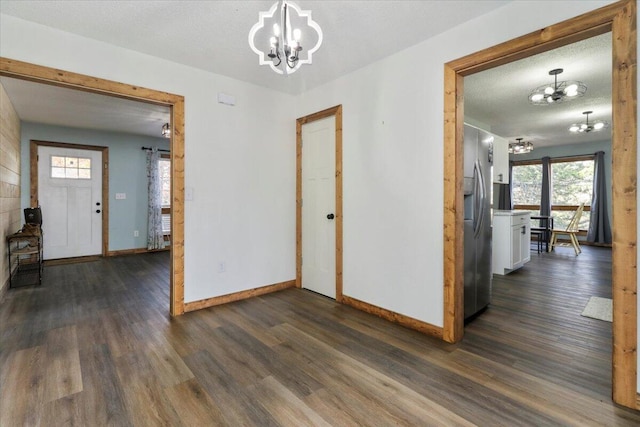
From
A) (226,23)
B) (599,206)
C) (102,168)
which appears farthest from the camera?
(599,206)

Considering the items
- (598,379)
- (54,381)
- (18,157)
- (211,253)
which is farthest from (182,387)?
(18,157)

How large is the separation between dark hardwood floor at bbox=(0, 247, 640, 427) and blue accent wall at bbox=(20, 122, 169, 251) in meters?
2.87

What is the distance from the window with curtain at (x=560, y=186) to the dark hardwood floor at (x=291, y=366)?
5.95 m

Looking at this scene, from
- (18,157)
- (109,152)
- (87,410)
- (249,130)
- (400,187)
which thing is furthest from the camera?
(109,152)

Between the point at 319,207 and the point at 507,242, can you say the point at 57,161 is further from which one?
the point at 507,242

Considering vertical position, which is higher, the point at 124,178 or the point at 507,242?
the point at 124,178

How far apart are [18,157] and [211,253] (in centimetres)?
428

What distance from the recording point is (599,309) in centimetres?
311

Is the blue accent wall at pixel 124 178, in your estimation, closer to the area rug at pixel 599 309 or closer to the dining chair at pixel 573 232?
the area rug at pixel 599 309

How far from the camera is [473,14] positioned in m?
2.23

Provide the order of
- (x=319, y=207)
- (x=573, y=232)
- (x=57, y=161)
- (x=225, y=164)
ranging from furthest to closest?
(x=573, y=232), (x=57, y=161), (x=319, y=207), (x=225, y=164)

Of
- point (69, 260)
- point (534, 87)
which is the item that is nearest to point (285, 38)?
point (534, 87)

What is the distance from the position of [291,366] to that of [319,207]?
79.2 inches

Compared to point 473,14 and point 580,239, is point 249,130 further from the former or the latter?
point 580,239
